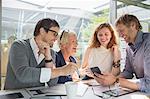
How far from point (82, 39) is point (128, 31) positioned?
4.88 ft

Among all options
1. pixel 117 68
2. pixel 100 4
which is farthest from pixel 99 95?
pixel 100 4

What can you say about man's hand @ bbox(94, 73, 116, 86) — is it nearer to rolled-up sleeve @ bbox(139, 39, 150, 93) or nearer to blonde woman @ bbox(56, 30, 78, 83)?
rolled-up sleeve @ bbox(139, 39, 150, 93)

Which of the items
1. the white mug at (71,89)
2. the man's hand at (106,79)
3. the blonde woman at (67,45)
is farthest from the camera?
the blonde woman at (67,45)

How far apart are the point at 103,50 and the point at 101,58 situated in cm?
11

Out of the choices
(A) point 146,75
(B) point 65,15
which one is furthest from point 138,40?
(B) point 65,15

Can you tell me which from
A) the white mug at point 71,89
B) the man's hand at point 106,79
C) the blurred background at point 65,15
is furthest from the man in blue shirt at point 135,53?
the blurred background at point 65,15

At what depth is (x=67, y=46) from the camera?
2.34 meters

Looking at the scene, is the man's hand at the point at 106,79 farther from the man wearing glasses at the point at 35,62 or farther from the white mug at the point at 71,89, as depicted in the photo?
the white mug at the point at 71,89

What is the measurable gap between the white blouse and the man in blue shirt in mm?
365

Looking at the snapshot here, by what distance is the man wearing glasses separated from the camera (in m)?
1.55

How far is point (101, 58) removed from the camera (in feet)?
8.03

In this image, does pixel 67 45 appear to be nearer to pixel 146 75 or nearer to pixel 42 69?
pixel 42 69

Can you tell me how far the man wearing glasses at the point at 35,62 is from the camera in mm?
1552

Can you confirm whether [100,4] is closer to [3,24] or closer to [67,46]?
[67,46]
